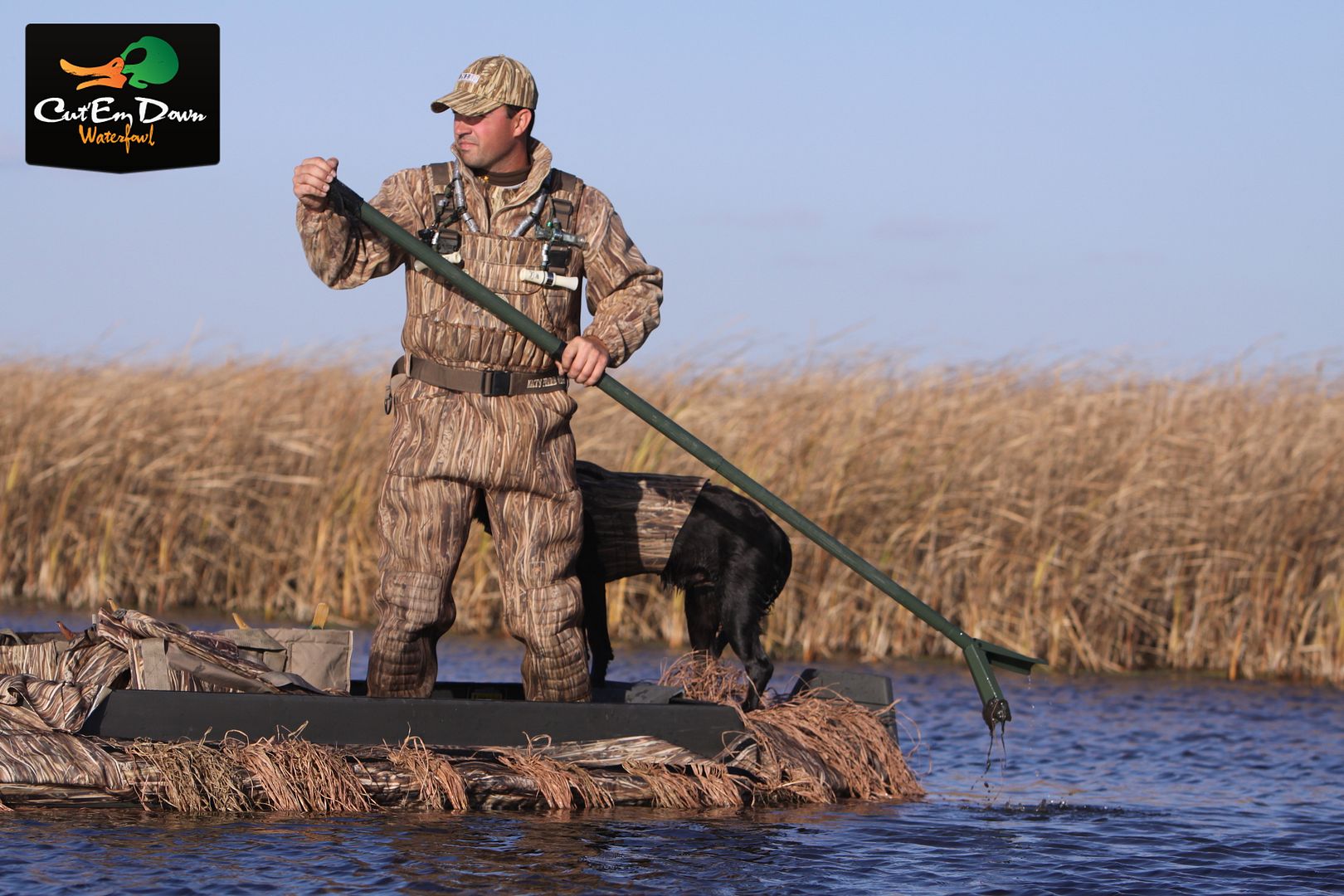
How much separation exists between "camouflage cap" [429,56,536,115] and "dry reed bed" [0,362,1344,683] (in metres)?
5.81

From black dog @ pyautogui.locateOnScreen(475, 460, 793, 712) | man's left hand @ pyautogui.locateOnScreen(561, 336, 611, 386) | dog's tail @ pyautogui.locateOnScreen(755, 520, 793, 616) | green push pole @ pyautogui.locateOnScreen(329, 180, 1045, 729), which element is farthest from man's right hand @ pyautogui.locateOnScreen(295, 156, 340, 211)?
dog's tail @ pyautogui.locateOnScreen(755, 520, 793, 616)

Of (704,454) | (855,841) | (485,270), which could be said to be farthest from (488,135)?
(855,841)

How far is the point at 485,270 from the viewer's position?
266 inches

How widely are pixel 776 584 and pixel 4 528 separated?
7.90 m

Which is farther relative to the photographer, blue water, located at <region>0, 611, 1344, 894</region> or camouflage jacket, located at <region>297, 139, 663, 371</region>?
camouflage jacket, located at <region>297, 139, 663, 371</region>

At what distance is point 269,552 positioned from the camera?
13266 mm

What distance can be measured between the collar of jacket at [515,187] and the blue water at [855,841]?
2.33m

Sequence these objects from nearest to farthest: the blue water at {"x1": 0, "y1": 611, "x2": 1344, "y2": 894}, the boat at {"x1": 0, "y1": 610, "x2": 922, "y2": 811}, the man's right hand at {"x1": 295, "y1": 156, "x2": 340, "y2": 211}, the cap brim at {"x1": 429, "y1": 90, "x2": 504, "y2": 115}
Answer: the blue water at {"x1": 0, "y1": 611, "x2": 1344, "y2": 894} < the boat at {"x1": 0, "y1": 610, "x2": 922, "y2": 811} < the man's right hand at {"x1": 295, "y1": 156, "x2": 340, "y2": 211} < the cap brim at {"x1": 429, "y1": 90, "x2": 504, "y2": 115}

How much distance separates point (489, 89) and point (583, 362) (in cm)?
115

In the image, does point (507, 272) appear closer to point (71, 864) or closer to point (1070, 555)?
point (71, 864)

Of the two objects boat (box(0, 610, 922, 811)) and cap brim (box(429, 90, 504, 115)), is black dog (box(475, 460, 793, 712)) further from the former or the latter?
cap brim (box(429, 90, 504, 115))

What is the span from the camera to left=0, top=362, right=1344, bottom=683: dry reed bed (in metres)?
11.9

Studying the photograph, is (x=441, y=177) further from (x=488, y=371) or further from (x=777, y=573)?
(x=777, y=573)

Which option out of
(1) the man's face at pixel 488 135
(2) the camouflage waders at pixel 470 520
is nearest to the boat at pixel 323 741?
(2) the camouflage waders at pixel 470 520
